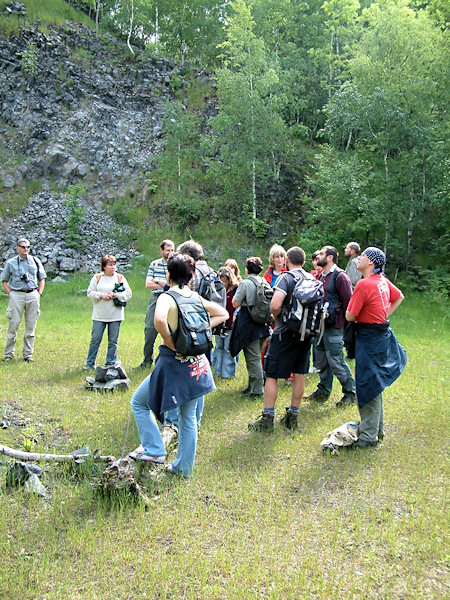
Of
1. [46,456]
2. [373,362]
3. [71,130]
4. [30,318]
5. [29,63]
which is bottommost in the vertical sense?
[30,318]

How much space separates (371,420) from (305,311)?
1.42 m

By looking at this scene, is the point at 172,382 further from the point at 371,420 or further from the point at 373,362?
the point at 371,420

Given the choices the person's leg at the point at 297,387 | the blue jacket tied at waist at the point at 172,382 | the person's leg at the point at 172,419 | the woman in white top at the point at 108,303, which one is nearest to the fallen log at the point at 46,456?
the blue jacket tied at waist at the point at 172,382

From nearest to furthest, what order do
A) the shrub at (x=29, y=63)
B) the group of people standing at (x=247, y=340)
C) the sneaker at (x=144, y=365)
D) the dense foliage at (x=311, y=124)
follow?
1. the group of people standing at (x=247, y=340)
2. the sneaker at (x=144, y=365)
3. the dense foliage at (x=311, y=124)
4. the shrub at (x=29, y=63)

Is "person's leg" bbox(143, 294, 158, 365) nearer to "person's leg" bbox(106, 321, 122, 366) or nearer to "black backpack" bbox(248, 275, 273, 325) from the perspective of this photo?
"person's leg" bbox(106, 321, 122, 366)

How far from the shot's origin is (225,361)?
8141mm

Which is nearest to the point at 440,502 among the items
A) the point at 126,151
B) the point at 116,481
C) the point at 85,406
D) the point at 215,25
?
the point at 116,481

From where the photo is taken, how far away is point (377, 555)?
11.6 feet

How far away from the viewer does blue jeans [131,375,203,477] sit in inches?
177

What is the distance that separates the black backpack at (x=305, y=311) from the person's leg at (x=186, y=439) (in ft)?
5.55

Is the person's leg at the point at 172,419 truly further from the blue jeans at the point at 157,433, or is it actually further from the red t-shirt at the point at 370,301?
the red t-shirt at the point at 370,301

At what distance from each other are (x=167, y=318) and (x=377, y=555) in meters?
2.48

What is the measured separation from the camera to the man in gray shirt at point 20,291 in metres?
9.18

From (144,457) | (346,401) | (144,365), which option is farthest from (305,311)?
(144,365)
